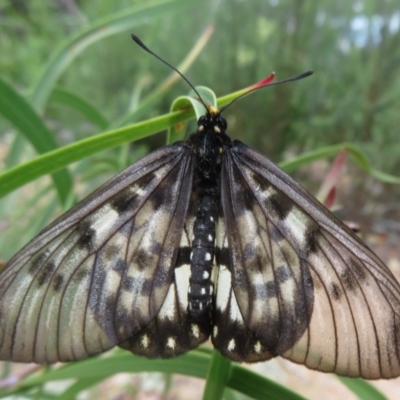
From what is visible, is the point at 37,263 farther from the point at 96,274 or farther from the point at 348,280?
the point at 348,280

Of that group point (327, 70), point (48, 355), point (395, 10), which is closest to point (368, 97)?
point (327, 70)

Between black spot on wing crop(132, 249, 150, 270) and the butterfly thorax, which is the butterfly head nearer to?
the butterfly thorax

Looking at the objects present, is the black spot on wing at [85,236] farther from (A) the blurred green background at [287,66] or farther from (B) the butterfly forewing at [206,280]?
(A) the blurred green background at [287,66]

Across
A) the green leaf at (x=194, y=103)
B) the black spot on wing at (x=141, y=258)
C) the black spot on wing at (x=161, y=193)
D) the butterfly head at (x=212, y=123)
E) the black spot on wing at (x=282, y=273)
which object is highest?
the butterfly head at (x=212, y=123)

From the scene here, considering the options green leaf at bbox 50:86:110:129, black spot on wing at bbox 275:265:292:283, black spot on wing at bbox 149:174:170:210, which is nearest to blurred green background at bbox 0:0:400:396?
green leaf at bbox 50:86:110:129

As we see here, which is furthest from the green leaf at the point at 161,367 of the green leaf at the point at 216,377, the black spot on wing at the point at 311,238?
the black spot on wing at the point at 311,238

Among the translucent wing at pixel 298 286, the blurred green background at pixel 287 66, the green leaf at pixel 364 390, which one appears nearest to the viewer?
the translucent wing at pixel 298 286

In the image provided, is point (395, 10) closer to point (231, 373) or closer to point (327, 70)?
point (327, 70)
